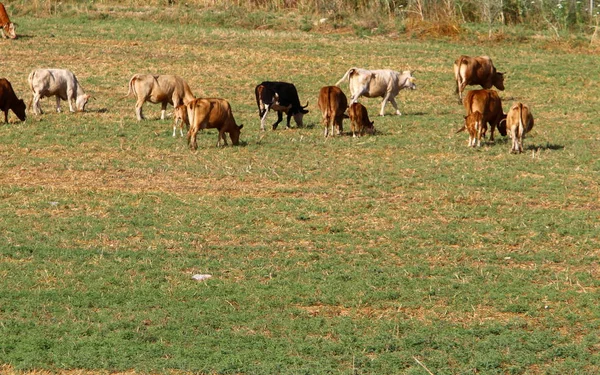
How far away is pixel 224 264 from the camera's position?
12.1 meters

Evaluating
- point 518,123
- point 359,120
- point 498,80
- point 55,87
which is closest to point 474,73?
point 498,80

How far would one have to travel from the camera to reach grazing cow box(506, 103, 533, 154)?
57.6 ft

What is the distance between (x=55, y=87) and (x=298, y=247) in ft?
35.7

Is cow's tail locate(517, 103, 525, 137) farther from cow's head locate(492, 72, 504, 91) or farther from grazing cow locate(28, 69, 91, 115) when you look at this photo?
grazing cow locate(28, 69, 91, 115)

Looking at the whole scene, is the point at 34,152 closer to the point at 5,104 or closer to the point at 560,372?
the point at 5,104

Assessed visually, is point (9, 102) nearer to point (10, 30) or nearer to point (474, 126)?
point (474, 126)

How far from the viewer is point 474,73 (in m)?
25.6

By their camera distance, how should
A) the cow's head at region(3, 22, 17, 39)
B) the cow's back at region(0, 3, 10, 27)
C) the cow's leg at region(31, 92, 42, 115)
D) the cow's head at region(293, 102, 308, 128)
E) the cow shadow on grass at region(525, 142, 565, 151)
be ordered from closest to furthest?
the cow shadow on grass at region(525, 142, 565, 151) < the cow's head at region(293, 102, 308, 128) < the cow's leg at region(31, 92, 42, 115) < the cow's head at region(3, 22, 17, 39) < the cow's back at region(0, 3, 10, 27)

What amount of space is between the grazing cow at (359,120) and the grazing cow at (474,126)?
212cm

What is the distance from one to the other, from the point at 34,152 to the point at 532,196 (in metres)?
8.71

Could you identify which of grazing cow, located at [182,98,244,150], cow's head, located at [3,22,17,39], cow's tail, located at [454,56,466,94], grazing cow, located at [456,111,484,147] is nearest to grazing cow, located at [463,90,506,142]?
grazing cow, located at [456,111,484,147]

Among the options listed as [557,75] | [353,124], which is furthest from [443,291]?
[557,75]

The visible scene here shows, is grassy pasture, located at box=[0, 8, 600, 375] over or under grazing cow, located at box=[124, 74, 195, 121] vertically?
under

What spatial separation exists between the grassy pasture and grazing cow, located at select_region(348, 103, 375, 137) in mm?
356
